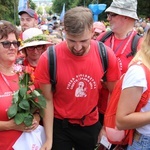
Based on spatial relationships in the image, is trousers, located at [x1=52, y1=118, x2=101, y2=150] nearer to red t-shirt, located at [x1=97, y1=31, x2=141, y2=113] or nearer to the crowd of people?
the crowd of people

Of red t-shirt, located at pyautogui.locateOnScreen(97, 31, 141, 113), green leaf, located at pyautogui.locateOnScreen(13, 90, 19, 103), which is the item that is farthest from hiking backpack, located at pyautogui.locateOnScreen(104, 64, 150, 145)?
red t-shirt, located at pyautogui.locateOnScreen(97, 31, 141, 113)

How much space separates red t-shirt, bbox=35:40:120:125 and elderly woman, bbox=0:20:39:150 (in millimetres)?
230

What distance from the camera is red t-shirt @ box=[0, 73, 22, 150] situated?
239 centimetres

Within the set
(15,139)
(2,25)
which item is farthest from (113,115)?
(2,25)

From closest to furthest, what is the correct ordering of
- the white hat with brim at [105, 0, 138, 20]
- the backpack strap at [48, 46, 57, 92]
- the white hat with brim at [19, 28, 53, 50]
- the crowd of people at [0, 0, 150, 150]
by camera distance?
the crowd of people at [0, 0, 150, 150] → the backpack strap at [48, 46, 57, 92] → the white hat with brim at [19, 28, 53, 50] → the white hat with brim at [105, 0, 138, 20]

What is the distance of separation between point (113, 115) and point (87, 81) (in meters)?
0.41

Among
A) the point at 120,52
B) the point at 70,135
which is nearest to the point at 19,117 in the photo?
the point at 70,135

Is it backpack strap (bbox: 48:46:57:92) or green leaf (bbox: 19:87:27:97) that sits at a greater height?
backpack strap (bbox: 48:46:57:92)

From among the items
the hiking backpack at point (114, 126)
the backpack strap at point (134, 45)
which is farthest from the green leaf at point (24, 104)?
the backpack strap at point (134, 45)

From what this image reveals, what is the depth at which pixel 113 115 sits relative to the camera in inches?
90.4

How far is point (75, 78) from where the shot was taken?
8.29 ft

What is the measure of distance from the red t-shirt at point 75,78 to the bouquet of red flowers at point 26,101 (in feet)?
0.39

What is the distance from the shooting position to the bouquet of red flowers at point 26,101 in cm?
233

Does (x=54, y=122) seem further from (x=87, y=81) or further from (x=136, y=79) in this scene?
(x=136, y=79)
